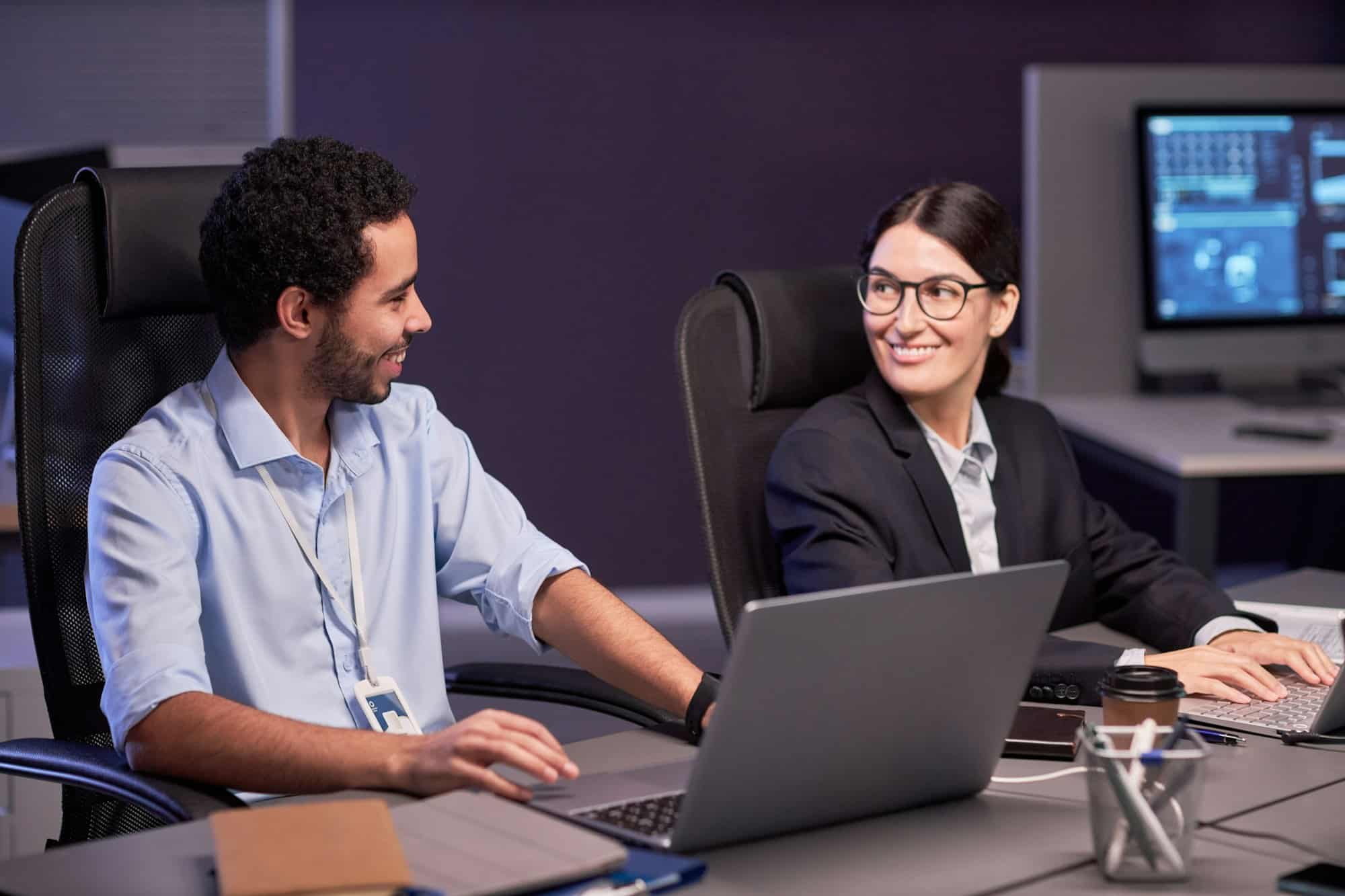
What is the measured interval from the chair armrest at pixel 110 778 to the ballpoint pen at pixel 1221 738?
0.92 m

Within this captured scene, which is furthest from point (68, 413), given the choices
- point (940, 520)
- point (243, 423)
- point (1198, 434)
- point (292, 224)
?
point (1198, 434)

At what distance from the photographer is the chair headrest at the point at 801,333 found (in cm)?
222

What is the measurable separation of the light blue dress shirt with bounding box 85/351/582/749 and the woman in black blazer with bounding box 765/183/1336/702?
0.38 metres

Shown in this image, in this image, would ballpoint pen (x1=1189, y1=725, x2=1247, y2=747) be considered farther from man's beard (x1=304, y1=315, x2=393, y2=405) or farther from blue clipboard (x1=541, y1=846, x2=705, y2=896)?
man's beard (x1=304, y1=315, x2=393, y2=405)

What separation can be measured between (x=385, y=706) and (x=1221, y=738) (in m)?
0.87

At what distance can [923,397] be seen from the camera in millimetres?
2201

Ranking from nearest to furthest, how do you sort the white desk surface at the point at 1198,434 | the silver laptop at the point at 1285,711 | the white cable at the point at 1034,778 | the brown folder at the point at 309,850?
the brown folder at the point at 309,850, the white cable at the point at 1034,778, the silver laptop at the point at 1285,711, the white desk surface at the point at 1198,434

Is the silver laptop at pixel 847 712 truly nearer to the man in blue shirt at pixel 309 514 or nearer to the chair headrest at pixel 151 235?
the man in blue shirt at pixel 309 514

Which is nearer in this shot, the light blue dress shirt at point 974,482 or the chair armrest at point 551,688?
the chair armrest at point 551,688

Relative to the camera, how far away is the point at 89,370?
1.82 metres

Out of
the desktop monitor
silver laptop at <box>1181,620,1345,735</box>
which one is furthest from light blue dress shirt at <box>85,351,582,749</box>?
the desktop monitor

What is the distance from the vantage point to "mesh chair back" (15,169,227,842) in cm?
175

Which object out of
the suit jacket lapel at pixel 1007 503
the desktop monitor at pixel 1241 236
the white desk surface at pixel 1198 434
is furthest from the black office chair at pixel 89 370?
the desktop monitor at pixel 1241 236

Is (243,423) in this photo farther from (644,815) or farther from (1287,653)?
(1287,653)
